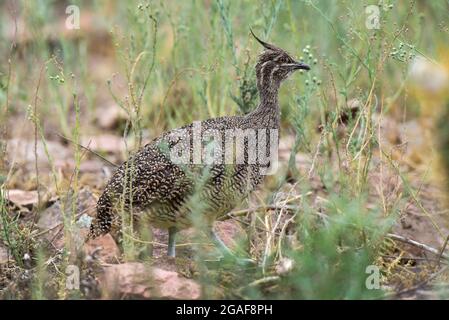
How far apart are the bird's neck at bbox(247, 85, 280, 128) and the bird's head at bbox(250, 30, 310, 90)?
0.03 m

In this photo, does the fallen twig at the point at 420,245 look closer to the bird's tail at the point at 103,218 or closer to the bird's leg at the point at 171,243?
the bird's leg at the point at 171,243

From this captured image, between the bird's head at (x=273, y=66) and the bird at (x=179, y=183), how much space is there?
0.40 meters

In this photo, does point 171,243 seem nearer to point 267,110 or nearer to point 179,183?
point 179,183

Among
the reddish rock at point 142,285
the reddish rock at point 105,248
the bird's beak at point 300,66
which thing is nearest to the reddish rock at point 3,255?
the reddish rock at point 105,248

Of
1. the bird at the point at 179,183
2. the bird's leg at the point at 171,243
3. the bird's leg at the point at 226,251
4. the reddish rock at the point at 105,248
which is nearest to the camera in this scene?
the bird's leg at the point at 226,251

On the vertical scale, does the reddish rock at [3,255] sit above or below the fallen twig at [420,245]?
below

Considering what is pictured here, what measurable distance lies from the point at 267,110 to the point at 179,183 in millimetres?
946

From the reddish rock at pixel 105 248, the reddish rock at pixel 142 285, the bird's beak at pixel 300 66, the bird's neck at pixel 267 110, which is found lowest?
the reddish rock at pixel 142 285

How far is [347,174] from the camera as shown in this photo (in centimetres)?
613

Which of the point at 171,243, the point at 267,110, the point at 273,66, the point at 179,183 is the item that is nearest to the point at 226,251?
the point at 179,183

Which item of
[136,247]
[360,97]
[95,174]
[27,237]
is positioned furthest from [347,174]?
[95,174]

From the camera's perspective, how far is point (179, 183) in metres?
5.71

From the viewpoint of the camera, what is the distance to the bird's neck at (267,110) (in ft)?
20.6
